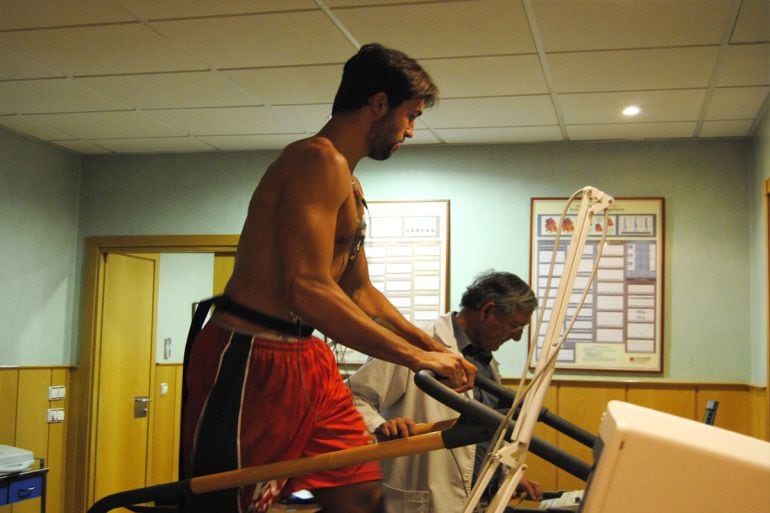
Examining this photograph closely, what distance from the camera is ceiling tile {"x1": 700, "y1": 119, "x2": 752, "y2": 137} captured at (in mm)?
4586

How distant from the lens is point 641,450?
2.65 ft

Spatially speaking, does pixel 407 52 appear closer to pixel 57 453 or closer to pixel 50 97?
pixel 50 97

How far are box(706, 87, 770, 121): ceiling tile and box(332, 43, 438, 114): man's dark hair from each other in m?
2.49

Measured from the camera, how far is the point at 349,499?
6.34 feet

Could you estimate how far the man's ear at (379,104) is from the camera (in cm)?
195

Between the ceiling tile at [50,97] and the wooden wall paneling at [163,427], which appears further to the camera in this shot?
the wooden wall paneling at [163,427]

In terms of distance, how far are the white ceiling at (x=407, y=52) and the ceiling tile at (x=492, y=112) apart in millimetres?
15

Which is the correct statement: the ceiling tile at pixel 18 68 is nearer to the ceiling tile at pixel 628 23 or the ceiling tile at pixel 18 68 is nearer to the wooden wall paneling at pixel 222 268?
the wooden wall paneling at pixel 222 268

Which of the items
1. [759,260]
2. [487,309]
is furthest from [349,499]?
[759,260]

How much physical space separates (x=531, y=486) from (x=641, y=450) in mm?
2258

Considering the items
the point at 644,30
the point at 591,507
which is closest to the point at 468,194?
the point at 644,30

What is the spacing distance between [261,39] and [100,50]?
2.22 ft

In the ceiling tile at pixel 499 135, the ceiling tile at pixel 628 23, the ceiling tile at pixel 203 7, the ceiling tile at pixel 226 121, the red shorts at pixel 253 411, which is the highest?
the ceiling tile at pixel 628 23

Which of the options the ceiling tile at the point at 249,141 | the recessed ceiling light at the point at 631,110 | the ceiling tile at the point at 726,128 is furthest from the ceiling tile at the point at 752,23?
the ceiling tile at the point at 249,141
